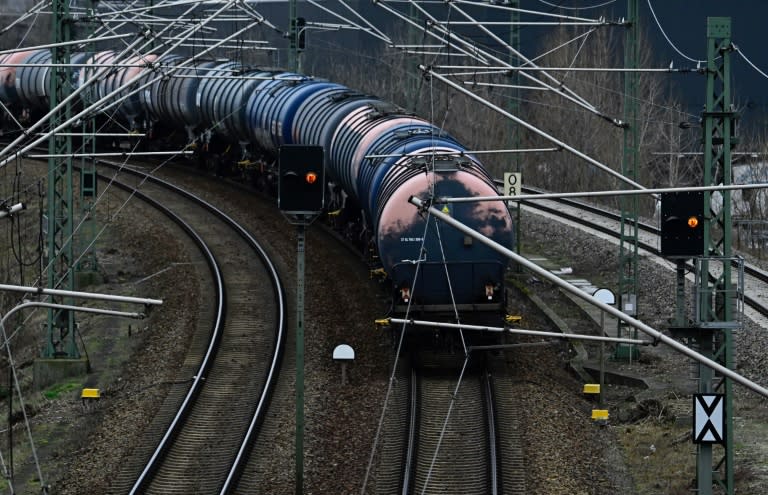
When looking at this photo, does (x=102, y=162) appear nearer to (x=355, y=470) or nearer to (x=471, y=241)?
(x=471, y=241)

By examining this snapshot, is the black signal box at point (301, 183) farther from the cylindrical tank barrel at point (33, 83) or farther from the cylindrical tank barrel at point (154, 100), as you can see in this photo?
the cylindrical tank barrel at point (33, 83)

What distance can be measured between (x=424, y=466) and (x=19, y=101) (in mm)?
36866

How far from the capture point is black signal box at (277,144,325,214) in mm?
15672

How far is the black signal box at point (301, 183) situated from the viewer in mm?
15672

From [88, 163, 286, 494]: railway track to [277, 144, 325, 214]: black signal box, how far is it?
3.45m

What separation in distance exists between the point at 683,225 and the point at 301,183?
189 inches

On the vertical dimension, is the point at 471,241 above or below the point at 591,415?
above

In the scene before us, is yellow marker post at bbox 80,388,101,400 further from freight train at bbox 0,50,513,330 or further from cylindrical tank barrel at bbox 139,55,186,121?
cylindrical tank barrel at bbox 139,55,186,121

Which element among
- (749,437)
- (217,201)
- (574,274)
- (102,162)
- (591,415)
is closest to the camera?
(749,437)

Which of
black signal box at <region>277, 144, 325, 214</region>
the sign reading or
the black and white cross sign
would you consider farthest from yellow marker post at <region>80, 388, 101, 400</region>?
the black and white cross sign

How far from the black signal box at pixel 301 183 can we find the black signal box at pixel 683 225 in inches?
171

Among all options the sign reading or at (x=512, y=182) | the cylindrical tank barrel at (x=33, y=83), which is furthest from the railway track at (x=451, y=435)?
the cylindrical tank barrel at (x=33, y=83)

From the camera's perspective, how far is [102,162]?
1654 inches

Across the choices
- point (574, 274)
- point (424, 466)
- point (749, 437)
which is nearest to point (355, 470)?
point (424, 466)
